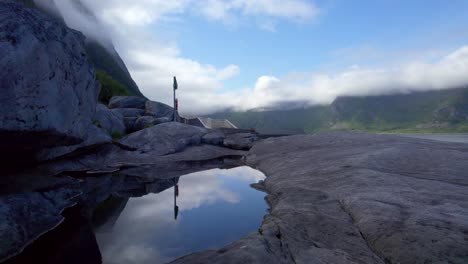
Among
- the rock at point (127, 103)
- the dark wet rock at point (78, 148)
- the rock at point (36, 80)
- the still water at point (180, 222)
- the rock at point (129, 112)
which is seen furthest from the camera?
the rock at point (127, 103)

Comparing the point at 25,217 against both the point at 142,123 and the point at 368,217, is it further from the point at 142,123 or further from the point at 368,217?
the point at 142,123

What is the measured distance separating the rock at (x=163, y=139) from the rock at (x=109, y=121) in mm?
2537

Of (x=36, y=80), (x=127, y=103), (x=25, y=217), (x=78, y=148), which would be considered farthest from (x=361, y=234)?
(x=127, y=103)

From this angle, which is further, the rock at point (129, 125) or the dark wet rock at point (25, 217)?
the rock at point (129, 125)

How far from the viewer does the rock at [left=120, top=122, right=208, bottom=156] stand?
2379 cm

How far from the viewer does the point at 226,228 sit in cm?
846

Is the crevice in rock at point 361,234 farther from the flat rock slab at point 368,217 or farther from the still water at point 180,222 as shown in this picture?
the still water at point 180,222

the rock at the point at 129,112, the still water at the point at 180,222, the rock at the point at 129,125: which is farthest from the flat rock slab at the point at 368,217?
the rock at the point at 129,112

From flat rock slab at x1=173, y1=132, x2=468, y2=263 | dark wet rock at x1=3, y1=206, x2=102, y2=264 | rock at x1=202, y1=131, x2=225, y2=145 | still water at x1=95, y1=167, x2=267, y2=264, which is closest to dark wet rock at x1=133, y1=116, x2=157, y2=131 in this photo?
rock at x1=202, y1=131, x2=225, y2=145

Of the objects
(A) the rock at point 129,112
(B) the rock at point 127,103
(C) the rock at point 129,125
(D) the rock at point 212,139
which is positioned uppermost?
A: (B) the rock at point 127,103

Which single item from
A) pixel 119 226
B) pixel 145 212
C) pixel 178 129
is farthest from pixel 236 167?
pixel 119 226

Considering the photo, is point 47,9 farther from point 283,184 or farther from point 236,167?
point 283,184

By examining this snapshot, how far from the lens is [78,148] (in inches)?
670

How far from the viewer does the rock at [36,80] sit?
295 inches
